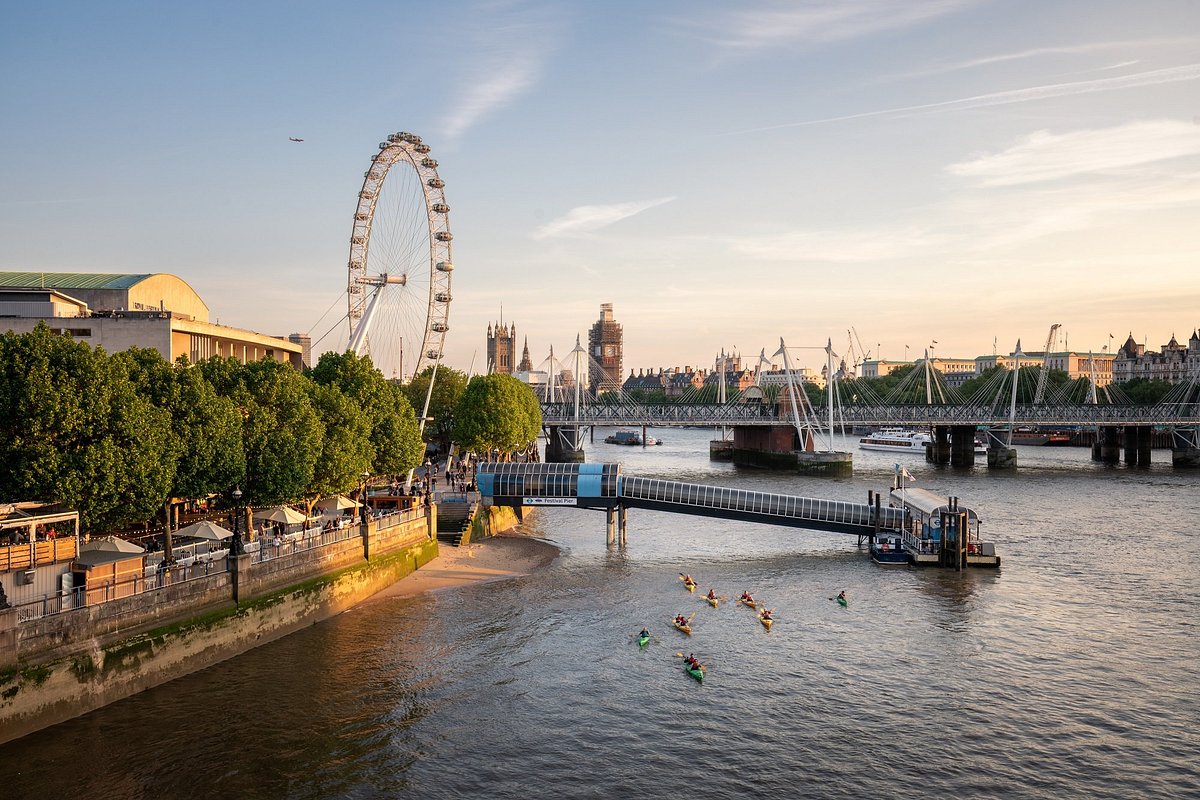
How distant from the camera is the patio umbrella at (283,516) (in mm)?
45938

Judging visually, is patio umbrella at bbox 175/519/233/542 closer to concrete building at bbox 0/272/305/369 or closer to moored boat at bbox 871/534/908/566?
concrete building at bbox 0/272/305/369

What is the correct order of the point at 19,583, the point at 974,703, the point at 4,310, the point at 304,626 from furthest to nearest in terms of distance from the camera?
the point at 4,310, the point at 304,626, the point at 974,703, the point at 19,583

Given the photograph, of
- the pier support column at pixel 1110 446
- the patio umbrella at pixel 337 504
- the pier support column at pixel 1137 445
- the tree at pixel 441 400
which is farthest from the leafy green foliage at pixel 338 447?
the pier support column at pixel 1110 446

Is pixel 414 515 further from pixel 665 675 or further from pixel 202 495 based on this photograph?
pixel 665 675

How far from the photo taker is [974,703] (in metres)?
34.0

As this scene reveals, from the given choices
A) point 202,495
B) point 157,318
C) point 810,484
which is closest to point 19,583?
point 202,495

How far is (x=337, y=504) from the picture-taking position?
54719 millimetres

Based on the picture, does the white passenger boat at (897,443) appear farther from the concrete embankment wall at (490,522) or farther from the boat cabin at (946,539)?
the boat cabin at (946,539)

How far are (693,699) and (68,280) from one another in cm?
6954

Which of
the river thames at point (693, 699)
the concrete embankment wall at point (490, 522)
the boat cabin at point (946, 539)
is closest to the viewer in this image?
the river thames at point (693, 699)

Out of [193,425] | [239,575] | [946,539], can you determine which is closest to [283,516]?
[193,425]

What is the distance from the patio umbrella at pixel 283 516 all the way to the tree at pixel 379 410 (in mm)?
11615

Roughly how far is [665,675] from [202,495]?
21.6m

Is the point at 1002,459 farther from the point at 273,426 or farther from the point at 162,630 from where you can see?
the point at 162,630
